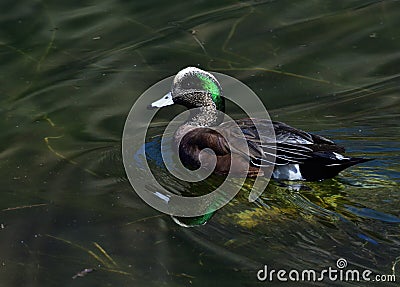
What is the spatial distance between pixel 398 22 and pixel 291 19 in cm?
99

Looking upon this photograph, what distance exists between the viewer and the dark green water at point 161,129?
4805 mm

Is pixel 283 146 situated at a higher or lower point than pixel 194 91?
lower

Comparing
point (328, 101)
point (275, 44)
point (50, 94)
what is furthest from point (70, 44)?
point (328, 101)

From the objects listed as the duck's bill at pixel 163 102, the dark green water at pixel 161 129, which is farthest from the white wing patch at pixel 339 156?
the duck's bill at pixel 163 102

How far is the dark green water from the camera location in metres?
4.80

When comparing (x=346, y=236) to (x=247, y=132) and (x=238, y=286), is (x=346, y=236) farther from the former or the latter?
(x=247, y=132)

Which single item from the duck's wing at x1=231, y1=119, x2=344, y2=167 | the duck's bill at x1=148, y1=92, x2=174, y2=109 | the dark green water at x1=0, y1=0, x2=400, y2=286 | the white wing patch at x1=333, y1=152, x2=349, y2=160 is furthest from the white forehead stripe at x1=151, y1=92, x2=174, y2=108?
the white wing patch at x1=333, y1=152, x2=349, y2=160

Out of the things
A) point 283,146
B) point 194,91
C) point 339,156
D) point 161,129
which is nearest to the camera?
point 339,156

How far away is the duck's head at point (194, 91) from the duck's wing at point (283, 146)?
1.88ft

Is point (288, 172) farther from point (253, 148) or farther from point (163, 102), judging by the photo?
point (163, 102)

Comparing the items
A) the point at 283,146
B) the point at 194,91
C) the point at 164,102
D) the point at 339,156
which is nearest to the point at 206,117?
the point at 194,91

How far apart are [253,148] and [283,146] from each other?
204mm

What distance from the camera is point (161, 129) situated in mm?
6688

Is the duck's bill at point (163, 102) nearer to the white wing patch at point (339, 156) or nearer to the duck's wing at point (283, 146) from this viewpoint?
the duck's wing at point (283, 146)
